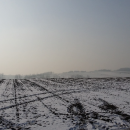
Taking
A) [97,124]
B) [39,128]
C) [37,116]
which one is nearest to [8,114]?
[37,116]

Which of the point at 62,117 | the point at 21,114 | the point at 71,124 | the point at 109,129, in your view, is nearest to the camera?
the point at 109,129

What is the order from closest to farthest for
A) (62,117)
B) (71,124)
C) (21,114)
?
(71,124)
(62,117)
(21,114)

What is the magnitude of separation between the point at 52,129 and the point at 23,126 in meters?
1.14

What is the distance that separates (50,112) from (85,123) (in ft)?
7.60

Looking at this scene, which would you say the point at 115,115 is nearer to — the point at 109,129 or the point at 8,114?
the point at 109,129

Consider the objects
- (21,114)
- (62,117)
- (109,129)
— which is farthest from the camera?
(21,114)

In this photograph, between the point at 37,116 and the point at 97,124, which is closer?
the point at 97,124

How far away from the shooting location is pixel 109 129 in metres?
5.27

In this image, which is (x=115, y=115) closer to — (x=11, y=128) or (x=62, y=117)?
(x=62, y=117)

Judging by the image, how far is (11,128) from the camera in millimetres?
5402

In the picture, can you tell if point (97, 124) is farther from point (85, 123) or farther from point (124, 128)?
point (124, 128)

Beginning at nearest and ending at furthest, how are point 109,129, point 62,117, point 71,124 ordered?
point 109,129, point 71,124, point 62,117

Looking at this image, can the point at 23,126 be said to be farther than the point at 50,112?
No

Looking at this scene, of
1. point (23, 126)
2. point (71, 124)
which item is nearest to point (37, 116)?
point (23, 126)
